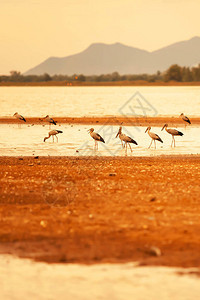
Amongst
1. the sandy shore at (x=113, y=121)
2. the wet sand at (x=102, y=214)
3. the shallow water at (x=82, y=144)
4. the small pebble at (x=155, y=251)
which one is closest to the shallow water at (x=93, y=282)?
the wet sand at (x=102, y=214)

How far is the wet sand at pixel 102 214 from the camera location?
350 inches

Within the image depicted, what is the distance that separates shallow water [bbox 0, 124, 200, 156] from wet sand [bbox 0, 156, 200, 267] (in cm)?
596

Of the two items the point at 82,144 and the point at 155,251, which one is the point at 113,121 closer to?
the point at 82,144

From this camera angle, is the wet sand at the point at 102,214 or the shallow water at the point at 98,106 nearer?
the wet sand at the point at 102,214

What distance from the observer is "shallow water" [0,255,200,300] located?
7.43 metres

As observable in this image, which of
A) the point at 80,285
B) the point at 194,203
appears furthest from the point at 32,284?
the point at 194,203

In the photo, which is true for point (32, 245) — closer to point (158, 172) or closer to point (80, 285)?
point (80, 285)

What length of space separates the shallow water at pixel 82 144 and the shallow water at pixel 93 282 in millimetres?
13797

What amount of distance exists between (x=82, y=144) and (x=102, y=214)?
50.0ft

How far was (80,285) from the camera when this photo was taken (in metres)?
7.79

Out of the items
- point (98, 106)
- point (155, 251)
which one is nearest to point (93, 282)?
point (155, 251)

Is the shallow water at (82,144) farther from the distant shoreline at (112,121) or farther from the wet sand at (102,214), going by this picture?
the wet sand at (102,214)

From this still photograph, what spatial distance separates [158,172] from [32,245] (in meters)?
7.18

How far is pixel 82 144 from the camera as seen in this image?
2603 centimetres
